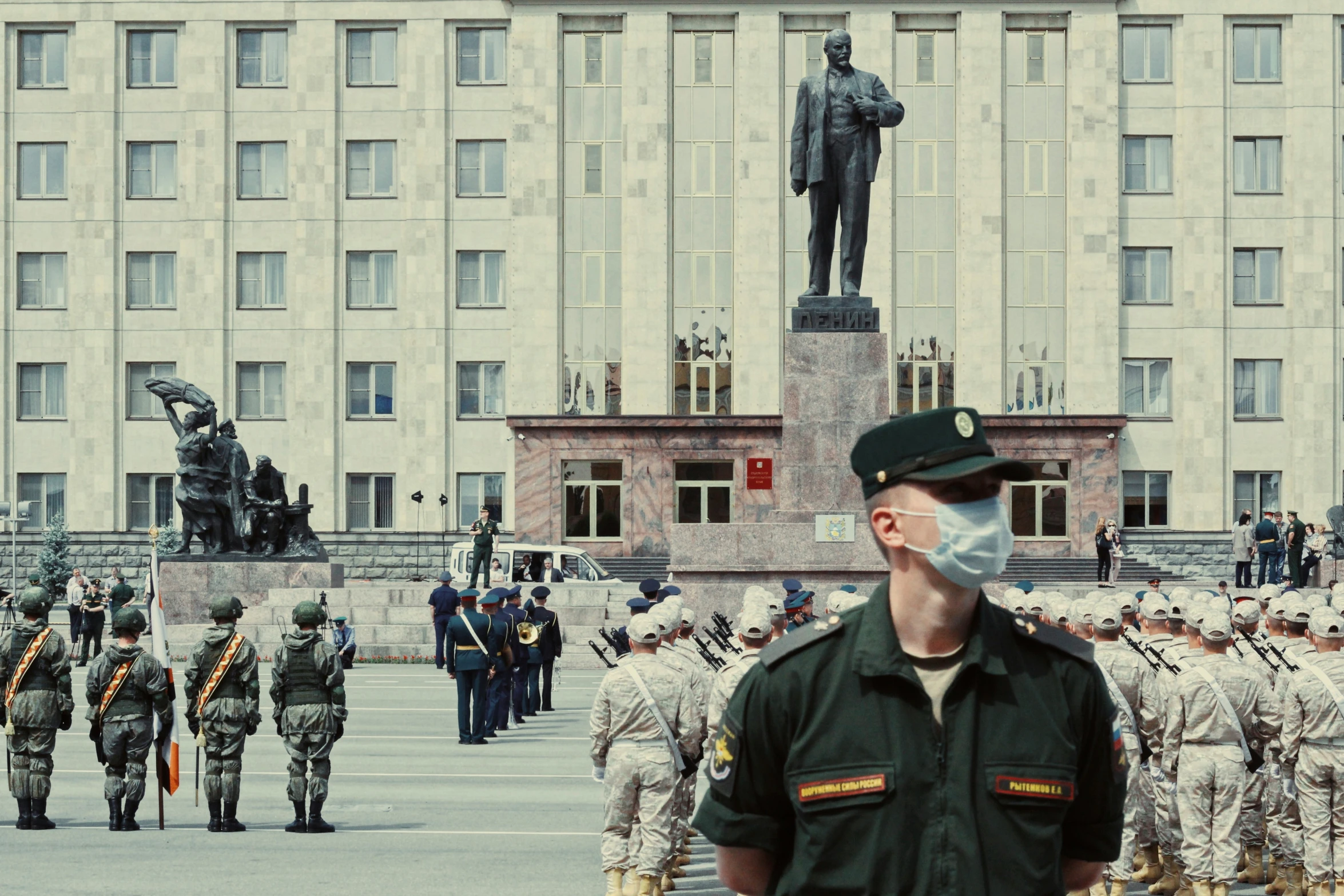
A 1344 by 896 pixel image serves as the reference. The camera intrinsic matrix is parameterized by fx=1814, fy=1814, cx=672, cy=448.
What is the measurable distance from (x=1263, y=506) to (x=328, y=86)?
30.2 meters

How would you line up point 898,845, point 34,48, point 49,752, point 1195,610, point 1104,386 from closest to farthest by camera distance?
point 898,845 → point 1195,610 → point 49,752 → point 1104,386 → point 34,48

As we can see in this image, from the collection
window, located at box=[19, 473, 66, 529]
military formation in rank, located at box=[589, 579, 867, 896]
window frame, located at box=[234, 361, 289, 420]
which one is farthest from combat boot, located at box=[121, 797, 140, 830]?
window, located at box=[19, 473, 66, 529]

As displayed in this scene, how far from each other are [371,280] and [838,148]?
33.3 m

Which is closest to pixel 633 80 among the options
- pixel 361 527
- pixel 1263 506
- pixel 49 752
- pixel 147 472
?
pixel 361 527

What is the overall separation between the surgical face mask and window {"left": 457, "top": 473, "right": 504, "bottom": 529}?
166 ft

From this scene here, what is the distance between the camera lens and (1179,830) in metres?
11.4

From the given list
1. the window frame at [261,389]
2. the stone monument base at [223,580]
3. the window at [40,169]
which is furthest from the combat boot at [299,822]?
the window at [40,169]

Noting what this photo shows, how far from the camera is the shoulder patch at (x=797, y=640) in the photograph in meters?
3.69

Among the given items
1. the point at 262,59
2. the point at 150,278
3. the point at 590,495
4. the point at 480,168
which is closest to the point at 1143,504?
the point at 590,495

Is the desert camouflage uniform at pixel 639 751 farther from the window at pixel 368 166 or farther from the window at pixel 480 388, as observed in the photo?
the window at pixel 368 166

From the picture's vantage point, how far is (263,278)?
54406 millimetres

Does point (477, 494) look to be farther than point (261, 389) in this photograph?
No

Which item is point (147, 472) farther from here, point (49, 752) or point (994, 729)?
point (994, 729)

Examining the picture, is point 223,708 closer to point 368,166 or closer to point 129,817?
point 129,817
